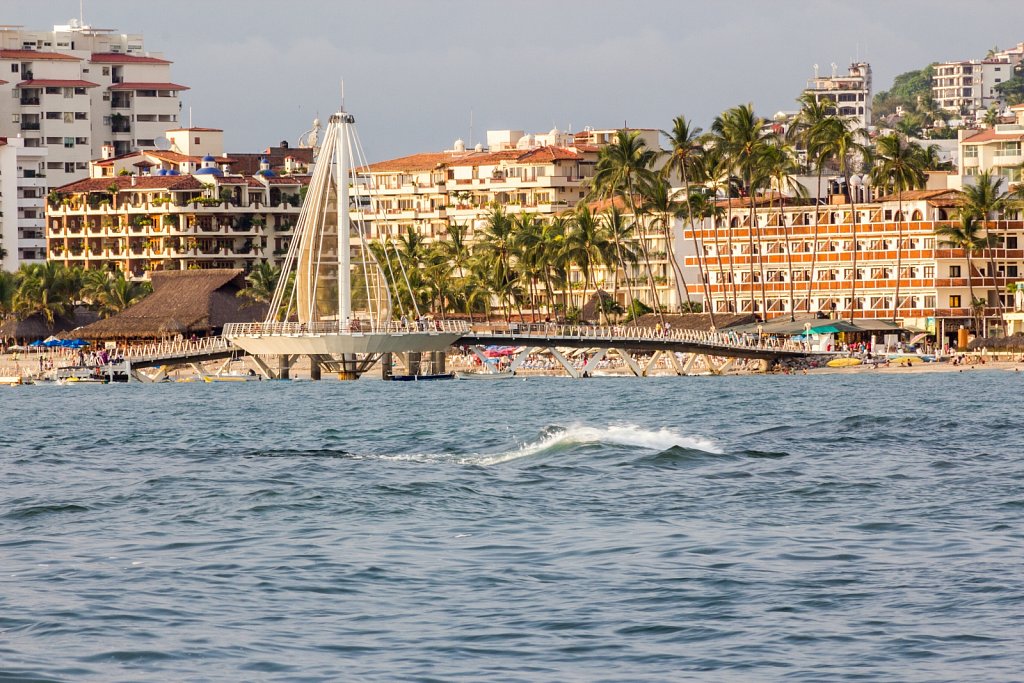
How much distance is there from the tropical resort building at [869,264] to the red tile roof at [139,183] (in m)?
52.8

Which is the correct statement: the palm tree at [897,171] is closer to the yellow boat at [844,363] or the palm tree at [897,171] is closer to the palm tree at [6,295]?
the yellow boat at [844,363]

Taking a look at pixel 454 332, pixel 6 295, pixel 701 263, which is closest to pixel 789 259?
pixel 701 263

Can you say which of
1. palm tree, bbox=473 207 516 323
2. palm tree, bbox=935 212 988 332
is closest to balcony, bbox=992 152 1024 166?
palm tree, bbox=935 212 988 332

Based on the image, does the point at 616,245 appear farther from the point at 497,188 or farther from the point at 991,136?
the point at 991,136

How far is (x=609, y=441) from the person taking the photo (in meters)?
48.5

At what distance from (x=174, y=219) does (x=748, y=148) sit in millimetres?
59878

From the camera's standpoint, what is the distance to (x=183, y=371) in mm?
138250

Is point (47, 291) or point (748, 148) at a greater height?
point (748, 148)

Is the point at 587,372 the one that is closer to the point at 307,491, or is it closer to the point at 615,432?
the point at 615,432

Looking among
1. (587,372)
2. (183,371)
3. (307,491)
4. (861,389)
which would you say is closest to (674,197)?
(587,372)

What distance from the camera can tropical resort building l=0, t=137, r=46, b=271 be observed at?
627ft

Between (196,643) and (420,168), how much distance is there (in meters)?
161

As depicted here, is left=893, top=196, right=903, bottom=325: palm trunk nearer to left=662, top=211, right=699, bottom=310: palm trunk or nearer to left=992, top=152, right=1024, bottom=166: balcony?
left=662, top=211, right=699, bottom=310: palm trunk

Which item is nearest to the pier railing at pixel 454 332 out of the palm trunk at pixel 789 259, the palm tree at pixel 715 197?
the palm trunk at pixel 789 259
